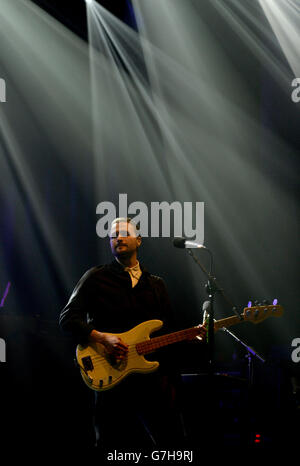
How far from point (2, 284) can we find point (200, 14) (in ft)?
15.9

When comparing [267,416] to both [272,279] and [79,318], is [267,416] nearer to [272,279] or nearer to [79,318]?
[272,279]

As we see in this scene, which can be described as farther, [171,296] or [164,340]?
[171,296]

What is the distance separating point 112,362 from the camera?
2861mm

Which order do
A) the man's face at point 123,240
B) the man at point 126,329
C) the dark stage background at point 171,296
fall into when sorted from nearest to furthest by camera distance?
the man at point 126,329, the man's face at point 123,240, the dark stage background at point 171,296

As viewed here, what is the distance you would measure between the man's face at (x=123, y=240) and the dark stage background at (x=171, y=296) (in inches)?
73.2

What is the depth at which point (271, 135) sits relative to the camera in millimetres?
6133

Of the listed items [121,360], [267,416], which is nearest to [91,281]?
[121,360]

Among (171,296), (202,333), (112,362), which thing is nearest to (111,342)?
(112,362)

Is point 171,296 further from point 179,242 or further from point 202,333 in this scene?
point 179,242

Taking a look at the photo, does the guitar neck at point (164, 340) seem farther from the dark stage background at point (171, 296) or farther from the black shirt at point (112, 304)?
the dark stage background at point (171, 296)

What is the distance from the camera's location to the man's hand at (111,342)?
283 centimetres

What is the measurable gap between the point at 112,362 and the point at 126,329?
25 centimetres

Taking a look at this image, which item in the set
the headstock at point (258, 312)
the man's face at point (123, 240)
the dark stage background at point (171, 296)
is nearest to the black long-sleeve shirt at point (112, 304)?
the man's face at point (123, 240)

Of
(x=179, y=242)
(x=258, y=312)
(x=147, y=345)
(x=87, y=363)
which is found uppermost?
(x=179, y=242)
